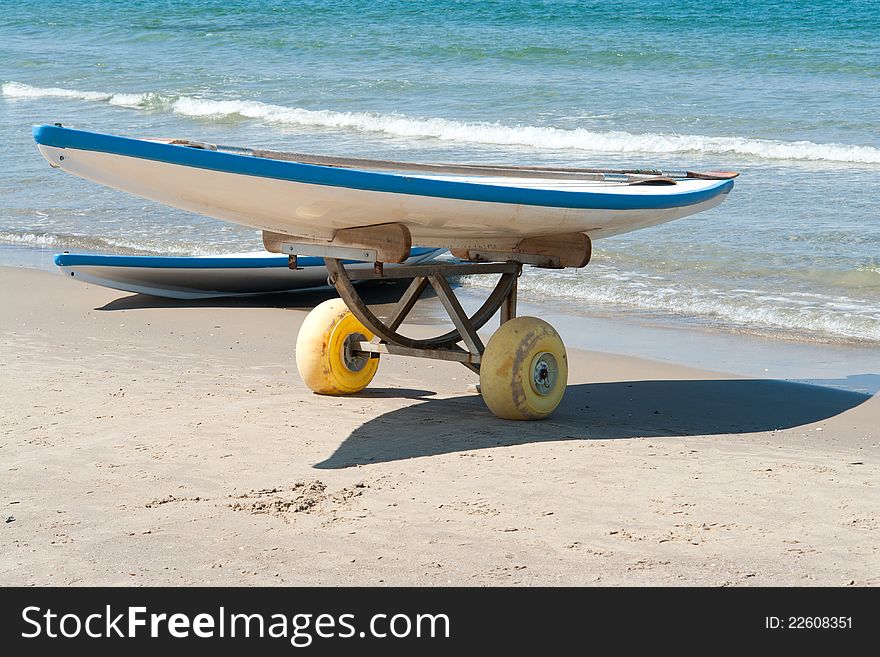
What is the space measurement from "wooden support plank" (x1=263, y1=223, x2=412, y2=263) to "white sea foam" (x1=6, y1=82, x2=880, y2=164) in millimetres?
9736

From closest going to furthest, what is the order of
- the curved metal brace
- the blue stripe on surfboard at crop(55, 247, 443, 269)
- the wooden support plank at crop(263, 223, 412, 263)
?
the wooden support plank at crop(263, 223, 412, 263) → the curved metal brace → the blue stripe on surfboard at crop(55, 247, 443, 269)

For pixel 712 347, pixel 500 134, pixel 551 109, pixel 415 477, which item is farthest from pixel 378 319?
pixel 551 109

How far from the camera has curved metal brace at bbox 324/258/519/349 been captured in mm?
5211

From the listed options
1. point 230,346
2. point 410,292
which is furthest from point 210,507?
point 230,346

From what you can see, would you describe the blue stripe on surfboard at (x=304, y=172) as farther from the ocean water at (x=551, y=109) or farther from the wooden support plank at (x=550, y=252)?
the ocean water at (x=551, y=109)

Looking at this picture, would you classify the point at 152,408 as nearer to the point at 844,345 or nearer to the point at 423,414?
the point at 423,414

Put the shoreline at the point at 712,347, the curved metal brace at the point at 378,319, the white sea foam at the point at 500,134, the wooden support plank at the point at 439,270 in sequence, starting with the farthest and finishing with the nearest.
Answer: the white sea foam at the point at 500,134
the shoreline at the point at 712,347
the wooden support plank at the point at 439,270
the curved metal brace at the point at 378,319

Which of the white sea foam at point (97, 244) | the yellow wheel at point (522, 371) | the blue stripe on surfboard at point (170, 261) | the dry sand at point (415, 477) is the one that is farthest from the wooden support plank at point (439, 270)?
the white sea foam at point (97, 244)

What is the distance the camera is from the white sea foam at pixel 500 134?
1398 centimetres

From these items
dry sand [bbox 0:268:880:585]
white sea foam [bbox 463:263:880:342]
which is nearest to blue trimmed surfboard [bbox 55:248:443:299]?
white sea foam [bbox 463:263:880:342]

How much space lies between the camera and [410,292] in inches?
225

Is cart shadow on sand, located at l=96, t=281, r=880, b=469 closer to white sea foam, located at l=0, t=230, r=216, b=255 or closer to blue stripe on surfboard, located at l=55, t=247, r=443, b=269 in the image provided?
blue stripe on surfboard, located at l=55, t=247, r=443, b=269

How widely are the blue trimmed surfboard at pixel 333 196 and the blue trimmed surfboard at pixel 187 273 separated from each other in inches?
78.6

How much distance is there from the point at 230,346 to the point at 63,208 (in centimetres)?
565
